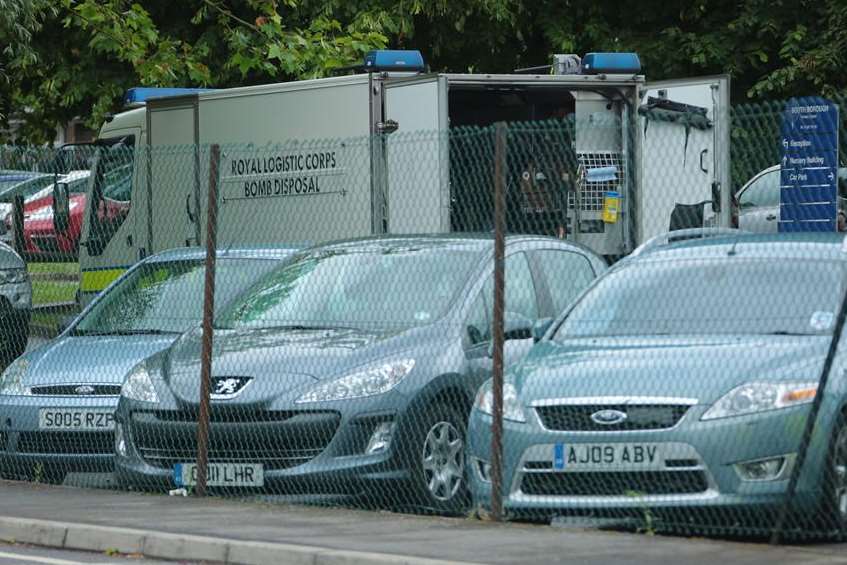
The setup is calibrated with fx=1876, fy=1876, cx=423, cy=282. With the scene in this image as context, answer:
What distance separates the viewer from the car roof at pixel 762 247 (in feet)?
31.4

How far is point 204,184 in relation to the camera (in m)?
14.9

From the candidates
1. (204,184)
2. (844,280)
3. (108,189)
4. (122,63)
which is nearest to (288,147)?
(204,184)

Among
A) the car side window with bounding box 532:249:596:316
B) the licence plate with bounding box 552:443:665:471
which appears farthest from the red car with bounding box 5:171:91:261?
the licence plate with bounding box 552:443:665:471

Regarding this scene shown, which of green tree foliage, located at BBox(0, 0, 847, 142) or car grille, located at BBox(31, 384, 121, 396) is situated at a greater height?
green tree foliage, located at BBox(0, 0, 847, 142)

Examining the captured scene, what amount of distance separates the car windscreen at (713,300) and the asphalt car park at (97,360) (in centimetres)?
314

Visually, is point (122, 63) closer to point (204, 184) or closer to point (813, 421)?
point (204, 184)

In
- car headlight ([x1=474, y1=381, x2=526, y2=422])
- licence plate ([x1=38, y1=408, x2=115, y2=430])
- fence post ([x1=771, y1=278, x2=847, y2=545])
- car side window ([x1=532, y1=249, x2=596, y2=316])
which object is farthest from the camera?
licence plate ([x1=38, y1=408, x2=115, y2=430])

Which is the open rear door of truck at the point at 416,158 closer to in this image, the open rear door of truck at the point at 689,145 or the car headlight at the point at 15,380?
the open rear door of truck at the point at 689,145

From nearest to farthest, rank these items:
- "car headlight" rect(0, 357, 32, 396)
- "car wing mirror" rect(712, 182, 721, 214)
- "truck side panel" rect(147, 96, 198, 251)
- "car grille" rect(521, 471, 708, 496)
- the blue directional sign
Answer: "car grille" rect(521, 471, 708, 496) < the blue directional sign < "car headlight" rect(0, 357, 32, 396) < "truck side panel" rect(147, 96, 198, 251) < "car wing mirror" rect(712, 182, 721, 214)

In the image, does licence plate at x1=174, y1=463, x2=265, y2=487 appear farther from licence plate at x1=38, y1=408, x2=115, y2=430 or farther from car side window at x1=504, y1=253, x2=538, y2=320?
car side window at x1=504, y1=253, x2=538, y2=320

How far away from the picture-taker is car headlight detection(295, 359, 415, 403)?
10.0 metres

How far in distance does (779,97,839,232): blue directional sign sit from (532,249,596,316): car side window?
1367 millimetres

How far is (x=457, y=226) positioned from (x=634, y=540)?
5.14m

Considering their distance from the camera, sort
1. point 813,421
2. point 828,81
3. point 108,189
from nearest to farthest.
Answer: point 813,421, point 108,189, point 828,81
